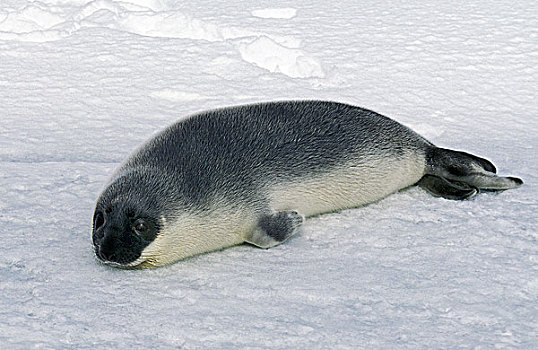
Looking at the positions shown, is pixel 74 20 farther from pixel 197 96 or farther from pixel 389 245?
pixel 389 245

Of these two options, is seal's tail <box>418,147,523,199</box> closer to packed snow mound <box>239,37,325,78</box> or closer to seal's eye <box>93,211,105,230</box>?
seal's eye <box>93,211,105,230</box>

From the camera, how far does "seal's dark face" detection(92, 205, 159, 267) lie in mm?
2406

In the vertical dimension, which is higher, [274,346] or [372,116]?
[372,116]

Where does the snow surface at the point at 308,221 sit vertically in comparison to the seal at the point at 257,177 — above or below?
below

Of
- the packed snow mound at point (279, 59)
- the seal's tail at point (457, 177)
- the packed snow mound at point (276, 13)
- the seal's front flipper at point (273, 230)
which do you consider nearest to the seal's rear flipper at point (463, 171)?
the seal's tail at point (457, 177)

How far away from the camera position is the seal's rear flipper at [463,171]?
10.4 ft

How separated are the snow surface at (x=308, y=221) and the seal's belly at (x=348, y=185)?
2.6 inches

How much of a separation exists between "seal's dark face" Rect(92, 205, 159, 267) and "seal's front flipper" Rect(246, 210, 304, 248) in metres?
0.38

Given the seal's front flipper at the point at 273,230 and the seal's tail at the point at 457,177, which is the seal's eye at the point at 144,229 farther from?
the seal's tail at the point at 457,177

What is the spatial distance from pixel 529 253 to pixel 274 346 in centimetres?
108

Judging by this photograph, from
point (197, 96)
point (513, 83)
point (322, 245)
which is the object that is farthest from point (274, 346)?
point (513, 83)

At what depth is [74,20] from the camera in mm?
6297

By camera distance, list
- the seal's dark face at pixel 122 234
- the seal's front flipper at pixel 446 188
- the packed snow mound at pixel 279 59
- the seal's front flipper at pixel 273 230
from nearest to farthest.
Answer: the seal's dark face at pixel 122 234 → the seal's front flipper at pixel 273 230 → the seal's front flipper at pixel 446 188 → the packed snow mound at pixel 279 59

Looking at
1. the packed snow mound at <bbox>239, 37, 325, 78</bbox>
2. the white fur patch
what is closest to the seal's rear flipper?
the white fur patch
